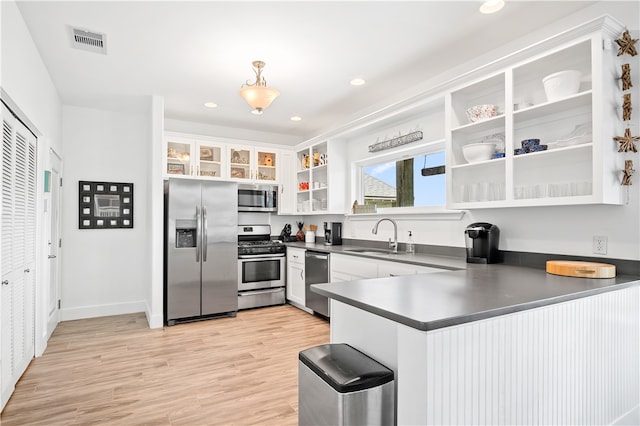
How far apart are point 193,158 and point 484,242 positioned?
3.85 metres

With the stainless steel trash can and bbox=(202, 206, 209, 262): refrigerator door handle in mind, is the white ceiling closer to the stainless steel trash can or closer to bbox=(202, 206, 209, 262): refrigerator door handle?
bbox=(202, 206, 209, 262): refrigerator door handle

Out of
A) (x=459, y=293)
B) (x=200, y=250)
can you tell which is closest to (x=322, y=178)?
(x=200, y=250)

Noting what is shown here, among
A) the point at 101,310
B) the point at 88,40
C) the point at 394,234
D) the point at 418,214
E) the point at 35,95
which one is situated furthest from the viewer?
the point at 101,310

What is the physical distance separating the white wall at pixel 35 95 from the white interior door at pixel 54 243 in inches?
11.7

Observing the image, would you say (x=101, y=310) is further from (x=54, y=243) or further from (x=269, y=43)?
(x=269, y=43)

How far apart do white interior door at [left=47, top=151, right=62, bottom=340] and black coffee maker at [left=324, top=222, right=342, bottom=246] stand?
10.6 feet

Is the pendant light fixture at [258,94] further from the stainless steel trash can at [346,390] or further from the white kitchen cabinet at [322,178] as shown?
Answer: the stainless steel trash can at [346,390]

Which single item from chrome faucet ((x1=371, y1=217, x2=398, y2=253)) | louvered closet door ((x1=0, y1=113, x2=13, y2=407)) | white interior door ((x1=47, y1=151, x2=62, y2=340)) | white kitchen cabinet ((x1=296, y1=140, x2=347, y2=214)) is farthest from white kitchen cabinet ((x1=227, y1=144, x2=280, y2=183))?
louvered closet door ((x1=0, y1=113, x2=13, y2=407))

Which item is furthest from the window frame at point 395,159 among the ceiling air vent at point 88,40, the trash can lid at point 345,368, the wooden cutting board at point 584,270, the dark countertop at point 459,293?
the ceiling air vent at point 88,40

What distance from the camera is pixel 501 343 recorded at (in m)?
1.45

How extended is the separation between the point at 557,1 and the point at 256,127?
4.23 metres

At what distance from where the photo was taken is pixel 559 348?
167cm

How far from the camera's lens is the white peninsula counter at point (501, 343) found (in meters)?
1.30

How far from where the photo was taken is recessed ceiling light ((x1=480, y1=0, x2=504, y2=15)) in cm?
244
